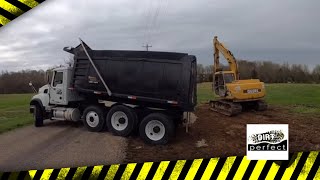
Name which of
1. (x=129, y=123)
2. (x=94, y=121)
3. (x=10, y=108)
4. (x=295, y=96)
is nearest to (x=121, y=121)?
(x=94, y=121)

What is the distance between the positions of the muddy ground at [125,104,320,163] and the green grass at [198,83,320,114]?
2.9 inches

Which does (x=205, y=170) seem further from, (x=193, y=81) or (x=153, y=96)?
(x=153, y=96)

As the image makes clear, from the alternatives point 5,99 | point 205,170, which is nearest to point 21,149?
point 5,99

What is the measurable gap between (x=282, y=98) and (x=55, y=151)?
8.29ft

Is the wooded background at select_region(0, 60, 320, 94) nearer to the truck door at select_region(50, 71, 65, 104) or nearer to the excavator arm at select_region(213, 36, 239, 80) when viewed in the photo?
the excavator arm at select_region(213, 36, 239, 80)

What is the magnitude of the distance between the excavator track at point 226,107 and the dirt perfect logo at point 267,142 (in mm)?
320

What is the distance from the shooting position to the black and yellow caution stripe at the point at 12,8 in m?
2.62

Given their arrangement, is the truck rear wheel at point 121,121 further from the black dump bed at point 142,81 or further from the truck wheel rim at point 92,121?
the truck wheel rim at point 92,121

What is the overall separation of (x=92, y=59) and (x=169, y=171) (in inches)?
87.5

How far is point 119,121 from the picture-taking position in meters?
4.71

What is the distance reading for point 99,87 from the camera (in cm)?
580

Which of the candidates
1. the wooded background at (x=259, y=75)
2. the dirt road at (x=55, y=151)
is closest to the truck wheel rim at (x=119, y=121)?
the dirt road at (x=55, y=151)

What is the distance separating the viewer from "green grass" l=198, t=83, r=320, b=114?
3.50 m

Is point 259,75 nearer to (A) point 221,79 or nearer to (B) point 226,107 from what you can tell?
(A) point 221,79
